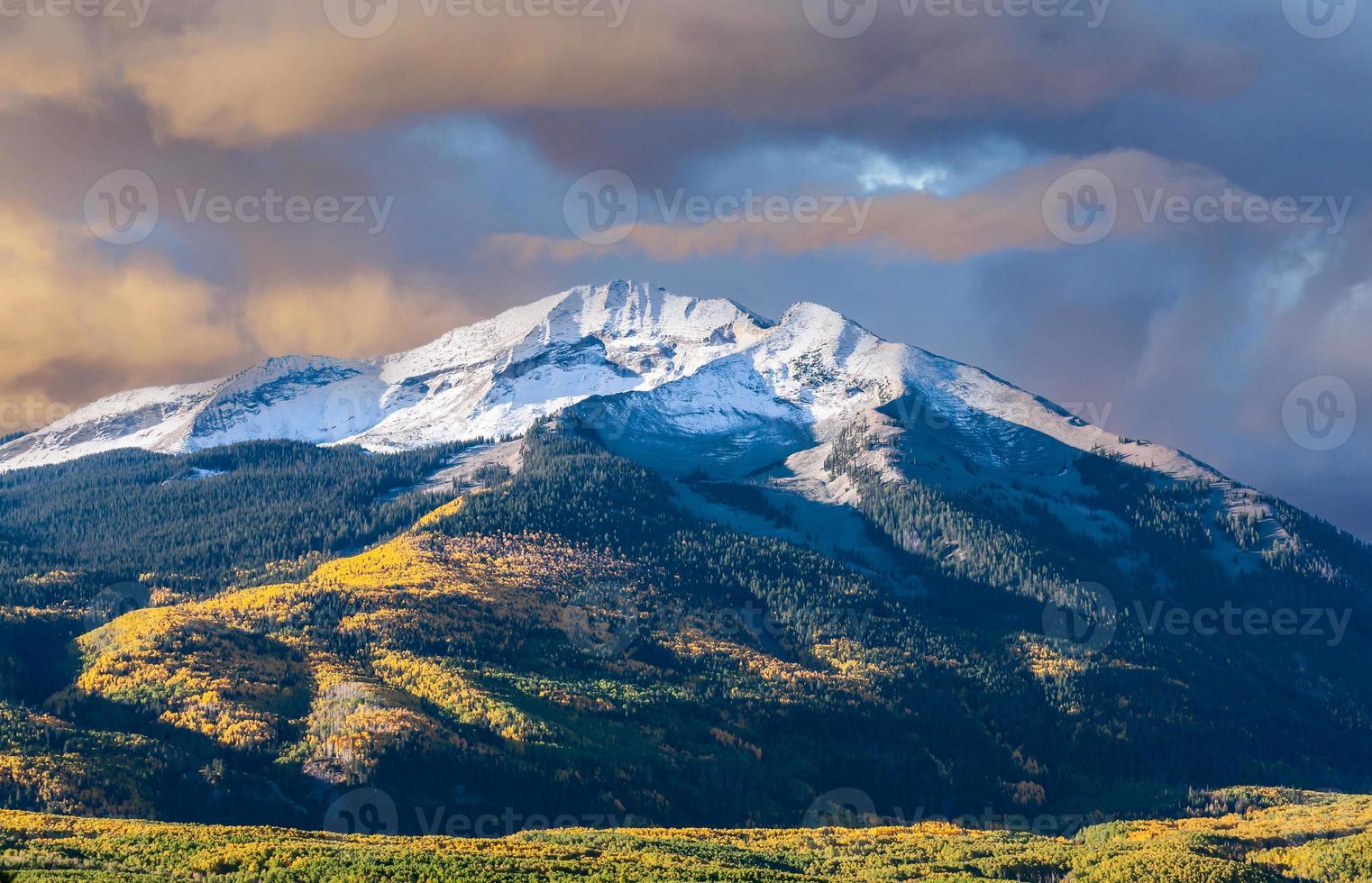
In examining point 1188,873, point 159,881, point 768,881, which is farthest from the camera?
point 1188,873

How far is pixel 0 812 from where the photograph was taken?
195 meters

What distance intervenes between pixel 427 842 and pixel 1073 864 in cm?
7530

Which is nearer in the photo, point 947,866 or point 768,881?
point 768,881

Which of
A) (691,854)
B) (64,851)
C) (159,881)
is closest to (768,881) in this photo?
(691,854)

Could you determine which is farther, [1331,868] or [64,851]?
[1331,868]

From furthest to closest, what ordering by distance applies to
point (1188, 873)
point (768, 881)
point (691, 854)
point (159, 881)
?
1. point (691, 854)
2. point (1188, 873)
3. point (768, 881)
4. point (159, 881)

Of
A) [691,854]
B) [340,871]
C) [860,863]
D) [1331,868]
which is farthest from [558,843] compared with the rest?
[1331,868]

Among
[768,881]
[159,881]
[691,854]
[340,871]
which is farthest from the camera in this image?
[691,854]

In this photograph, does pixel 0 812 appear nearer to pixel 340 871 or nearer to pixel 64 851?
pixel 64 851

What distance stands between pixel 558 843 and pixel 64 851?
195 ft

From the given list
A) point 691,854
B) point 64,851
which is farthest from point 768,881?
point 64,851

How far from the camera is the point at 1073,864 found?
634 ft

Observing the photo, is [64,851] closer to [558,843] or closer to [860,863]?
[558,843]

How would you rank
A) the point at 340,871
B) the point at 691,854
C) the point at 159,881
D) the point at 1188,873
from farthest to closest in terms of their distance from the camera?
the point at 691,854 → the point at 1188,873 → the point at 340,871 → the point at 159,881
